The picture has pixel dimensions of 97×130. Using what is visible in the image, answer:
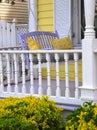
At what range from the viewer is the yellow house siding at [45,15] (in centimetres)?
844

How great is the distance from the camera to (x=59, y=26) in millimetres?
8289

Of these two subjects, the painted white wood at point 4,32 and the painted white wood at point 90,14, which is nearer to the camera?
the painted white wood at point 90,14

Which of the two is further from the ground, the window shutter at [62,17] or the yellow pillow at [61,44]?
the window shutter at [62,17]

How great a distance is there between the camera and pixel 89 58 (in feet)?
17.0

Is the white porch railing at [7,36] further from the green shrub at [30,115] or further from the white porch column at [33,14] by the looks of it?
the green shrub at [30,115]

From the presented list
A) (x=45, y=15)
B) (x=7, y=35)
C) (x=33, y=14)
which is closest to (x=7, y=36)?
(x=7, y=35)

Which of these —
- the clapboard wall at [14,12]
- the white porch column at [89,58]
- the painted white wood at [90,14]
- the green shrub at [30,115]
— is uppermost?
the clapboard wall at [14,12]

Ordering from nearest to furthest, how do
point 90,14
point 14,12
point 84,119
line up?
point 84,119, point 90,14, point 14,12

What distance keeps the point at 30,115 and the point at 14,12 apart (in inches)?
430

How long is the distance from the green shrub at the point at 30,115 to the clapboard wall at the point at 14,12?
9776 millimetres

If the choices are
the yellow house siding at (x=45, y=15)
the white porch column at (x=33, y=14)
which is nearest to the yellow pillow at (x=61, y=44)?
the yellow house siding at (x=45, y=15)

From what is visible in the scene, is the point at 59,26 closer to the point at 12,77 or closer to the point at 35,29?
the point at 35,29

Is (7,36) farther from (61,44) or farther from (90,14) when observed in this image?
(90,14)

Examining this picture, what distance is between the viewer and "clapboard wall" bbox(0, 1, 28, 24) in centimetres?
1481
